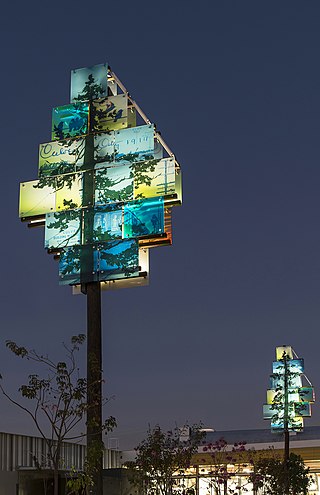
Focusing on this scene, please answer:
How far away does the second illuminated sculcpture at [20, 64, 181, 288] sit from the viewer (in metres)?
20.2

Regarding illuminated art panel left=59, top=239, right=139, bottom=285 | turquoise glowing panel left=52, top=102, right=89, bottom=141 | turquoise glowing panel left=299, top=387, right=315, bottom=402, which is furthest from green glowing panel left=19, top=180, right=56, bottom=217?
turquoise glowing panel left=299, top=387, right=315, bottom=402

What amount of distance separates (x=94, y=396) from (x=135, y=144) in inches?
244

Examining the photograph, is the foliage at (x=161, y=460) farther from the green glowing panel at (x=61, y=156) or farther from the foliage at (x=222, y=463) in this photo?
the green glowing panel at (x=61, y=156)

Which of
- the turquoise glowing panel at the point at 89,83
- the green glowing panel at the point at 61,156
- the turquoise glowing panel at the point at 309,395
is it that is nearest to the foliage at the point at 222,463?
the turquoise glowing panel at the point at 309,395

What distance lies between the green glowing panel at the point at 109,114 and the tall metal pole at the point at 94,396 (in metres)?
4.31

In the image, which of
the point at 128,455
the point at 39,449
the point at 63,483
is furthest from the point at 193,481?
the point at 63,483

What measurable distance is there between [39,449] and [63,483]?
3.97 metres

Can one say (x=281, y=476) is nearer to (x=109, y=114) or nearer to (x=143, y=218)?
(x=143, y=218)

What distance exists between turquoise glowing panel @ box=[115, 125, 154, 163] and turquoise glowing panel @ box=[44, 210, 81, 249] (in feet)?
5.15

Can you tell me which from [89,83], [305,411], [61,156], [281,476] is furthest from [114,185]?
[305,411]

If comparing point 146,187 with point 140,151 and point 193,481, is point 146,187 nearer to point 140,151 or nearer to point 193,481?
point 140,151

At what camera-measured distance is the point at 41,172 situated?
70.4 ft

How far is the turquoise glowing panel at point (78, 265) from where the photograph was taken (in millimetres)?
19969

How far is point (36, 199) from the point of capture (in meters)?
21.4
